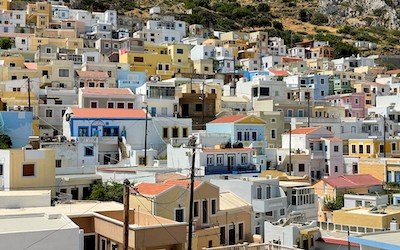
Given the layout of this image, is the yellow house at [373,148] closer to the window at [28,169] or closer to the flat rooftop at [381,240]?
the window at [28,169]

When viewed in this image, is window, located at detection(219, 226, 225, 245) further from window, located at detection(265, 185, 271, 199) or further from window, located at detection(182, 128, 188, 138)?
window, located at detection(182, 128, 188, 138)

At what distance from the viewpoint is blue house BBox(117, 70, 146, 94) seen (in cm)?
6081

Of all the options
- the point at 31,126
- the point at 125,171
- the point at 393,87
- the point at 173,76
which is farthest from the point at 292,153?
the point at 393,87

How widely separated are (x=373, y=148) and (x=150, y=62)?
31520 millimetres

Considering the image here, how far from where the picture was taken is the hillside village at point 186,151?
Result: 23984mm

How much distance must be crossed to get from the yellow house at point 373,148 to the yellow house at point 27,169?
→ 3290 centimetres

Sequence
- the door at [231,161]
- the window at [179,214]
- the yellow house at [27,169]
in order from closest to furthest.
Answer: the window at [179,214] < the yellow house at [27,169] < the door at [231,161]

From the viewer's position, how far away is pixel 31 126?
42656mm

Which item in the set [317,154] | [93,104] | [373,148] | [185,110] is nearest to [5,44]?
[93,104]

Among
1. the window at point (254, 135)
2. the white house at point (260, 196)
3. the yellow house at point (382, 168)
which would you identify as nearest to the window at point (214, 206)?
the white house at point (260, 196)

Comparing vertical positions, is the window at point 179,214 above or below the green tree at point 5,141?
below

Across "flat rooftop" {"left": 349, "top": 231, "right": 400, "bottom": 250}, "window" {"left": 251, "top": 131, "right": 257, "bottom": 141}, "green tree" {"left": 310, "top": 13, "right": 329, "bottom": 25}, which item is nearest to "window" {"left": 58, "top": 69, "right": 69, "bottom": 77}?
"window" {"left": 251, "top": 131, "right": 257, "bottom": 141}

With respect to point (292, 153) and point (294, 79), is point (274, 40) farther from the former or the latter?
point (292, 153)

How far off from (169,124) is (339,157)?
51.3ft
